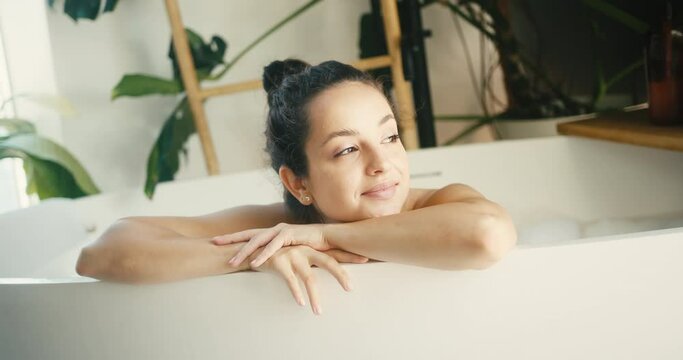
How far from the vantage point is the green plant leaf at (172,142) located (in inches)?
88.9

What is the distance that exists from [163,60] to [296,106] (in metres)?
1.48

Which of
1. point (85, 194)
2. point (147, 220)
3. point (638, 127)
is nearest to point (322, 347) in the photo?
point (147, 220)

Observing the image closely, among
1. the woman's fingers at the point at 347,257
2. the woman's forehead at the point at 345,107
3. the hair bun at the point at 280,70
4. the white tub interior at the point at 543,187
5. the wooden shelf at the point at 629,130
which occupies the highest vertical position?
the hair bun at the point at 280,70

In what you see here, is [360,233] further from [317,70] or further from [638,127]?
[638,127]

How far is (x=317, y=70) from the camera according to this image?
1233 mm

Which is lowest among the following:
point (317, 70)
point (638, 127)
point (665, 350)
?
point (665, 350)

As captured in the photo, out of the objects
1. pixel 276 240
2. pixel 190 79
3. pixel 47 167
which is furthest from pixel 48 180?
pixel 276 240

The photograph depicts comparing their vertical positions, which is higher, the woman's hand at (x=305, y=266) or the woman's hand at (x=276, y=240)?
the woman's hand at (x=276, y=240)

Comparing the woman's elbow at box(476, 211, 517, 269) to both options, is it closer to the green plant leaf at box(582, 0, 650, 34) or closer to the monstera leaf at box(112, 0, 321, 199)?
the green plant leaf at box(582, 0, 650, 34)

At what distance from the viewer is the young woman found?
96 centimetres

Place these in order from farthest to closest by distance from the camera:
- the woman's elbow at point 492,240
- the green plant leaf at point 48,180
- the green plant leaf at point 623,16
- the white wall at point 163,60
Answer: the white wall at point 163,60 < the green plant leaf at point 48,180 < the green plant leaf at point 623,16 < the woman's elbow at point 492,240

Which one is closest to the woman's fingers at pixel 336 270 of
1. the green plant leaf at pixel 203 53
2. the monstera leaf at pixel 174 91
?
the monstera leaf at pixel 174 91

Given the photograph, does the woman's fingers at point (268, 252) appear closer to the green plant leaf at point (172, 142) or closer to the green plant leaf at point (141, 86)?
the green plant leaf at point (172, 142)

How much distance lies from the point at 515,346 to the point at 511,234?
0.47ft
